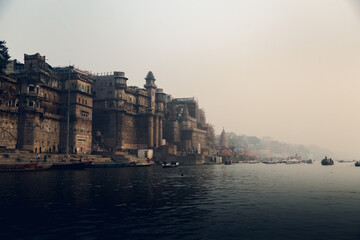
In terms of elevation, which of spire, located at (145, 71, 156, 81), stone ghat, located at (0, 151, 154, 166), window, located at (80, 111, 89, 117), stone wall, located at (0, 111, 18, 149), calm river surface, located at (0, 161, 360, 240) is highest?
spire, located at (145, 71, 156, 81)

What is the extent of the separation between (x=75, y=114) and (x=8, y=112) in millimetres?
22897

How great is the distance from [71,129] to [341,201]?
297 feet

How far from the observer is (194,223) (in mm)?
22266

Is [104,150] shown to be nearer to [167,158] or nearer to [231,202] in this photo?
[167,158]

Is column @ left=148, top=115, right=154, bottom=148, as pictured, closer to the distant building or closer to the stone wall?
the distant building

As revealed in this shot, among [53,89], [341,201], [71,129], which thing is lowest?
[341,201]

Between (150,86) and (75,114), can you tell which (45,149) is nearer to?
(75,114)

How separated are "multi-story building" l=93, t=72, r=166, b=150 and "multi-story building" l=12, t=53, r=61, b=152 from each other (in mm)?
25294

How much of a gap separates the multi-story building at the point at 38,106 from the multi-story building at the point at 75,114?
1.91 m

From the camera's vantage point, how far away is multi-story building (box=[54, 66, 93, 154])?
4291 inches

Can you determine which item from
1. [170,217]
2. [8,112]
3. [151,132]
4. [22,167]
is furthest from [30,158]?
[151,132]

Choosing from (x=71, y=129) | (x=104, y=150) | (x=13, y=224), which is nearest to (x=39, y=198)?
(x=13, y=224)

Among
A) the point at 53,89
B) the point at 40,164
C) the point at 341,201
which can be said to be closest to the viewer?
the point at 341,201

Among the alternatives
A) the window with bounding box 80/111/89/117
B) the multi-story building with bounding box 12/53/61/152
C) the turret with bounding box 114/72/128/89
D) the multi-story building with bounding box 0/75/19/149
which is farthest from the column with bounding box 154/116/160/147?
the multi-story building with bounding box 0/75/19/149
